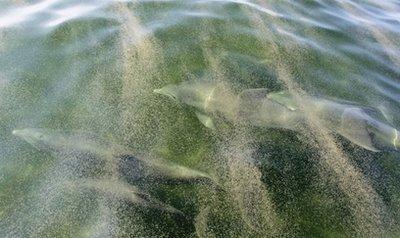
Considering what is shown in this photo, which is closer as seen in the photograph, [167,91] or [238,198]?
[238,198]

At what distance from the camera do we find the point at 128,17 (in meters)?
8.62

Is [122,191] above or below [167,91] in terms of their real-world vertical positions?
below

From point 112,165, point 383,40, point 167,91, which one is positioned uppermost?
point 167,91

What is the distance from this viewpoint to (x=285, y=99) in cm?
685

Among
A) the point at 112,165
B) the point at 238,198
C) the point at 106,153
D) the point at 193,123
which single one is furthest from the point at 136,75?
the point at 238,198

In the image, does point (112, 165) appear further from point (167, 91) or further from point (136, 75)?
point (136, 75)

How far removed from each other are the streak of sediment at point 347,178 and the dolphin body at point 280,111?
157 millimetres

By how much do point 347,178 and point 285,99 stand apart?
1.72m

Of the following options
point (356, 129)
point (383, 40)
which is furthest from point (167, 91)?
point (383, 40)

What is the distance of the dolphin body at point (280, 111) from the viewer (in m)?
6.25

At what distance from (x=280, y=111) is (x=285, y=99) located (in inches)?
14.1

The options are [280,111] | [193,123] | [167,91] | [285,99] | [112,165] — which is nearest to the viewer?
[112,165]

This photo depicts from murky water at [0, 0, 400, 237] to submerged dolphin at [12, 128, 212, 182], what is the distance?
2 cm

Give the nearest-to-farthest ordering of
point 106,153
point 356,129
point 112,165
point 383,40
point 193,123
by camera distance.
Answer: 1. point 112,165
2. point 106,153
3. point 193,123
4. point 356,129
5. point 383,40
